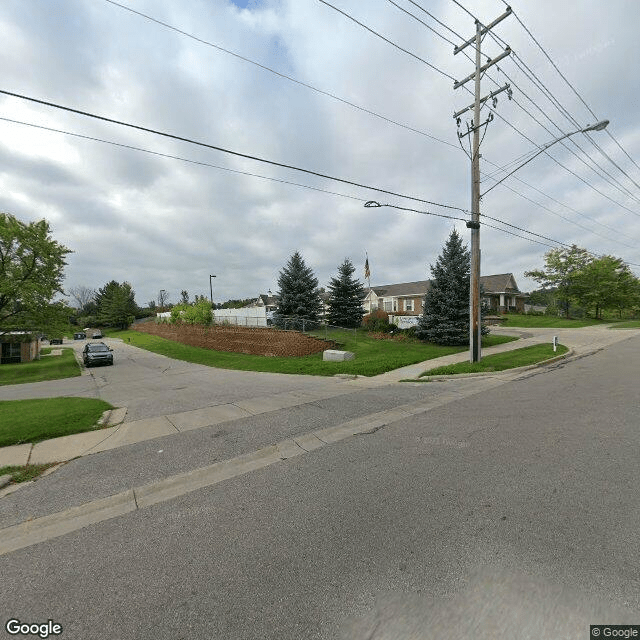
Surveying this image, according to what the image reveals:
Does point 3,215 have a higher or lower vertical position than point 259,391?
higher

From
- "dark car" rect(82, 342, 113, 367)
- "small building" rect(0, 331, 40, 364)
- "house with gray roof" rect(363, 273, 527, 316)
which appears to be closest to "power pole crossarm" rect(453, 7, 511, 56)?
"dark car" rect(82, 342, 113, 367)

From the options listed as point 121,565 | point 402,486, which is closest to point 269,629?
point 121,565

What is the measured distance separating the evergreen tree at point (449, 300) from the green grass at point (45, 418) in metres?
17.3

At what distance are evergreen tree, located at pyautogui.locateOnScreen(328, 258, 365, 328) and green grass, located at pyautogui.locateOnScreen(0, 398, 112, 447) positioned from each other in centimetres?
2076

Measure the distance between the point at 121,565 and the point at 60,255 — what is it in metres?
27.0

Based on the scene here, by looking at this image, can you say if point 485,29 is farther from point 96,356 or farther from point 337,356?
point 96,356

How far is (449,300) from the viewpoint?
63.5ft

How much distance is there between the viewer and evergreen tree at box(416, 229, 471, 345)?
19188 mm

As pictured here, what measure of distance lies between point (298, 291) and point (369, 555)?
24723 mm

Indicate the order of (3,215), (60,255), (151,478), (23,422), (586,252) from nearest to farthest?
1. (151,478)
2. (23,422)
3. (3,215)
4. (60,255)
5. (586,252)

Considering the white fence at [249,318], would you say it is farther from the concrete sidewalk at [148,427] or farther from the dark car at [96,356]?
the concrete sidewalk at [148,427]

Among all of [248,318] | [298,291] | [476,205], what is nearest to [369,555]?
[476,205]

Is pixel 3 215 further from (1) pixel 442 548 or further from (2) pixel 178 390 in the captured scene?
(1) pixel 442 548

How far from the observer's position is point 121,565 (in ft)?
8.90
